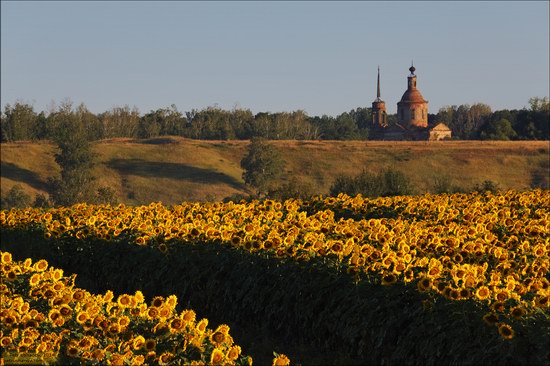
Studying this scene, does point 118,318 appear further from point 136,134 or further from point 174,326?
point 136,134

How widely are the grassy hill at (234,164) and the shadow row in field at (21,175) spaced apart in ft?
0.34

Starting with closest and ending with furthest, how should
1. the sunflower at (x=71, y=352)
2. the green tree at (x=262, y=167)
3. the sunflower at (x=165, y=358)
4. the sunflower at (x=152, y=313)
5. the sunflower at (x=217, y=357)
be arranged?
the sunflower at (x=217, y=357) → the sunflower at (x=165, y=358) → the sunflower at (x=71, y=352) → the sunflower at (x=152, y=313) → the green tree at (x=262, y=167)

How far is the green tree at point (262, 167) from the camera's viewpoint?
87.9 metres

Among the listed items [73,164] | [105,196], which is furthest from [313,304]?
[73,164]

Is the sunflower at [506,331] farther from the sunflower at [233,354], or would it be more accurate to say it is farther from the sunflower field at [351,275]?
the sunflower at [233,354]

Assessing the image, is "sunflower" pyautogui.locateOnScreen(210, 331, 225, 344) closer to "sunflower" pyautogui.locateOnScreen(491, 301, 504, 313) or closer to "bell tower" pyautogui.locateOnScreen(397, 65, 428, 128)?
"sunflower" pyautogui.locateOnScreen(491, 301, 504, 313)

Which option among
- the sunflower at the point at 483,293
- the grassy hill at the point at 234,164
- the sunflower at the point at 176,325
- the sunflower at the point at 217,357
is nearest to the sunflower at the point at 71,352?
the sunflower at the point at 176,325

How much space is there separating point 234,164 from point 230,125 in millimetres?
32413

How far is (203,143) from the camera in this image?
108438 mm

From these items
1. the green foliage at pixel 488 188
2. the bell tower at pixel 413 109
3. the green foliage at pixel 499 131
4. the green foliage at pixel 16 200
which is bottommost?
the green foliage at pixel 16 200

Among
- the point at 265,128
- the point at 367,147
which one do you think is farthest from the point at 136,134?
the point at 367,147

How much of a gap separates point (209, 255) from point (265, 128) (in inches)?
4577

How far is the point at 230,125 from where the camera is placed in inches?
5217

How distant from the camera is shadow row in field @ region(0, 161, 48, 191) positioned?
294 feet
